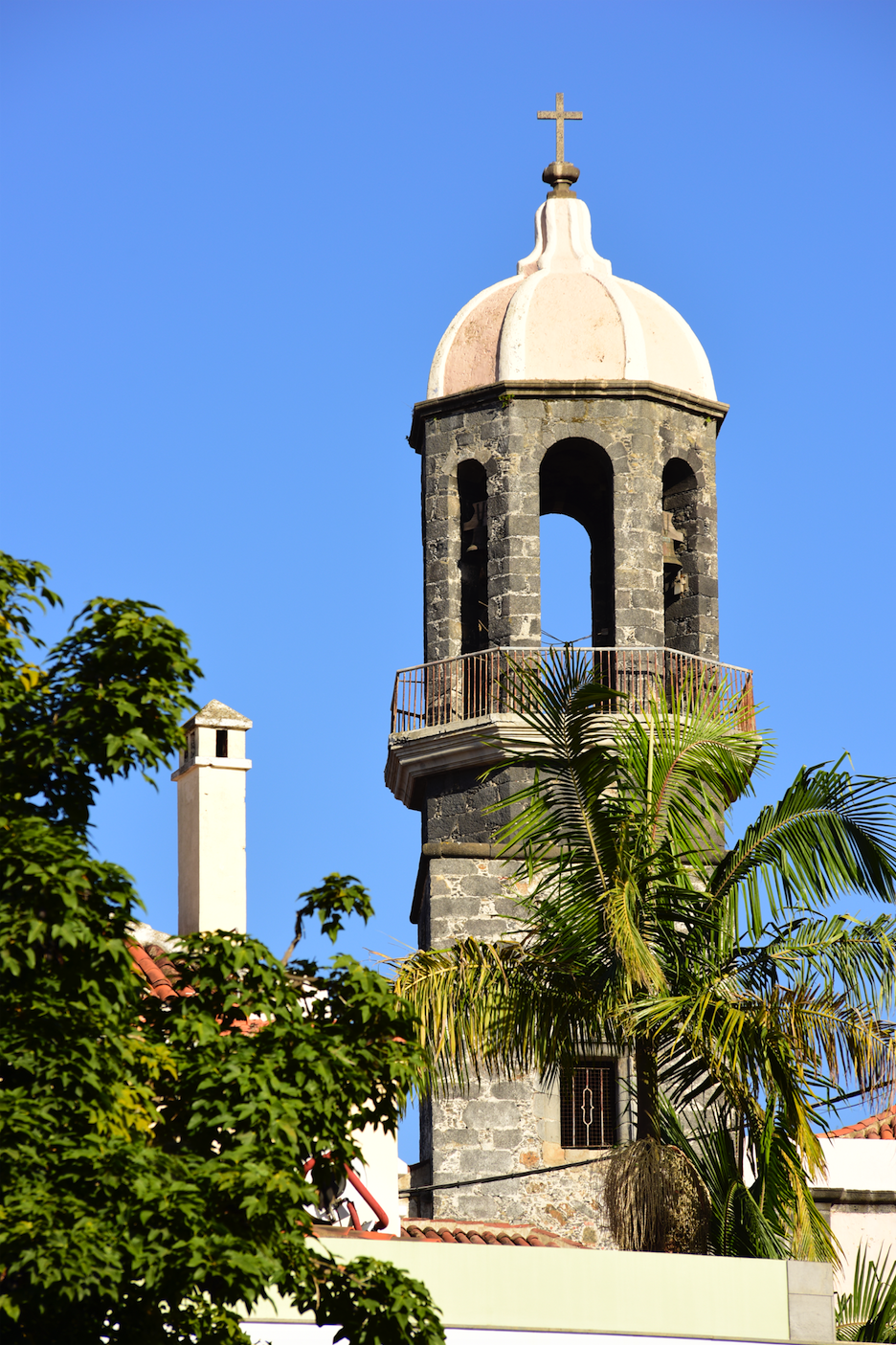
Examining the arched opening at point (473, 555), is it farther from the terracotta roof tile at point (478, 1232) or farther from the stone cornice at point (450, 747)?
the terracotta roof tile at point (478, 1232)

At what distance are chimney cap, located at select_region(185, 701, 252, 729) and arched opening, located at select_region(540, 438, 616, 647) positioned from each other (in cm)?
673

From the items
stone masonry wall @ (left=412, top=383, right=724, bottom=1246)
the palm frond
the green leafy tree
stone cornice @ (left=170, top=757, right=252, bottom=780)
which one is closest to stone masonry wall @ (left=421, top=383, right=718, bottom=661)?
stone masonry wall @ (left=412, top=383, right=724, bottom=1246)

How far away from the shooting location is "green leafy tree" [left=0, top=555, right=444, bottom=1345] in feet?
31.2

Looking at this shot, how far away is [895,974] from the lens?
565 inches

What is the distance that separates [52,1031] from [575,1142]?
36.0ft

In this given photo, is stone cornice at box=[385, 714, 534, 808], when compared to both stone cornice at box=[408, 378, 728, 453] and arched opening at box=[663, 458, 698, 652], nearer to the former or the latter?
arched opening at box=[663, 458, 698, 652]

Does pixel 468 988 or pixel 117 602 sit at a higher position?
pixel 117 602

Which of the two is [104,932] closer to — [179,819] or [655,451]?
[179,819]

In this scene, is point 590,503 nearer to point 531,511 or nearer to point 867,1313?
point 531,511

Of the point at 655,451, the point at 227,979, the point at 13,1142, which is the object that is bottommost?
the point at 13,1142

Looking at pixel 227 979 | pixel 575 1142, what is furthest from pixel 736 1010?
pixel 575 1142

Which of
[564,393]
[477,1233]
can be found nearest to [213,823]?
[477,1233]

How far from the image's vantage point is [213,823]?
16.9 meters

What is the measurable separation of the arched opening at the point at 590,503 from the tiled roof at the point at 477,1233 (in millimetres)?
6493
